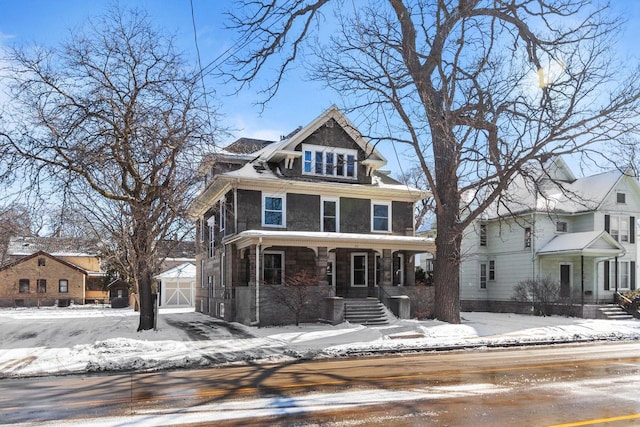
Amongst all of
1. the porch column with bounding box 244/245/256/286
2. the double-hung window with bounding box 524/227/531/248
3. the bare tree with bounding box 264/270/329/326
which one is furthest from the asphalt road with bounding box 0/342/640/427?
the double-hung window with bounding box 524/227/531/248

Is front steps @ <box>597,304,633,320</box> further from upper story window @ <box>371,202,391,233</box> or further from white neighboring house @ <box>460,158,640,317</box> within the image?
upper story window @ <box>371,202,391,233</box>

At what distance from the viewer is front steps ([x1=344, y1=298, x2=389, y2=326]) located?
78.5 feet

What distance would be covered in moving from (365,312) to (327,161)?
8191 mm

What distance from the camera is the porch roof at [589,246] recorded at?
30.0 meters

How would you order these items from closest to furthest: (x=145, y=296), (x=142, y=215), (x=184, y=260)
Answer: (x=142, y=215), (x=145, y=296), (x=184, y=260)

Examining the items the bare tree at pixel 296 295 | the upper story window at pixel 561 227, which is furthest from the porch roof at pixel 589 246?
the bare tree at pixel 296 295

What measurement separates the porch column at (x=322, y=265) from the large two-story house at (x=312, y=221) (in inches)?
1.8

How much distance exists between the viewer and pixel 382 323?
77.9 ft

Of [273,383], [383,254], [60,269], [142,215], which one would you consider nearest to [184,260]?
[60,269]

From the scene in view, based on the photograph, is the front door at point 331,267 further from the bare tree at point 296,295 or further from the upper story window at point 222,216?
the upper story window at point 222,216

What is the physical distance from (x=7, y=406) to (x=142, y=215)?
10.9 metres

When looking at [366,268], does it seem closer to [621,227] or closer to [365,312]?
[365,312]

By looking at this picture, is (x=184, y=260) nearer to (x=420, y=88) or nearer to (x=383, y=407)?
(x=420, y=88)

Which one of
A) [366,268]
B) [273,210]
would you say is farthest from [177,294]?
[273,210]
